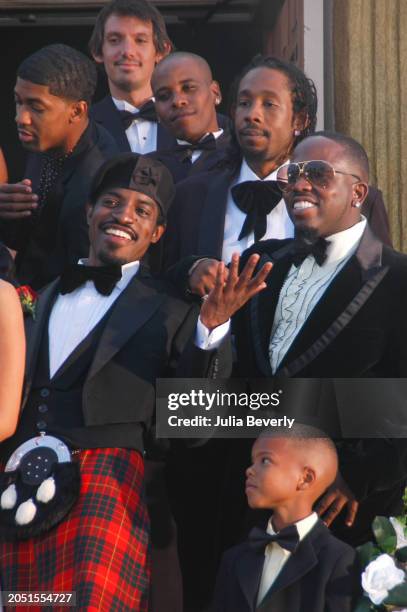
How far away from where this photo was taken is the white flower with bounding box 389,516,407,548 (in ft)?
14.0

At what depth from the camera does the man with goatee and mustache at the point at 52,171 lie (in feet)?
16.4

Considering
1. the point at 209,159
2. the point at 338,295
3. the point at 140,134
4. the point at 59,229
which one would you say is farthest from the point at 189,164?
the point at 338,295

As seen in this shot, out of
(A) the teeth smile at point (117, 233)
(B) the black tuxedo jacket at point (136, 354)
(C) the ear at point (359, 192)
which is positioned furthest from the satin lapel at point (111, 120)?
(C) the ear at point (359, 192)

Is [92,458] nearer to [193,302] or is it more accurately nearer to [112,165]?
[193,302]

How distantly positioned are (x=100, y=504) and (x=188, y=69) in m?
1.93

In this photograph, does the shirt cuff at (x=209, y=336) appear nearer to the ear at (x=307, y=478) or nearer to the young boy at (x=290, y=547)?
the young boy at (x=290, y=547)

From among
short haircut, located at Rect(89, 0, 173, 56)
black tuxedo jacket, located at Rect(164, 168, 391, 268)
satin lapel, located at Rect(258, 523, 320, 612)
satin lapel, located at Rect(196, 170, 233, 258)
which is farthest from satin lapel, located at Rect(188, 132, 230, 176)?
satin lapel, located at Rect(258, 523, 320, 612)

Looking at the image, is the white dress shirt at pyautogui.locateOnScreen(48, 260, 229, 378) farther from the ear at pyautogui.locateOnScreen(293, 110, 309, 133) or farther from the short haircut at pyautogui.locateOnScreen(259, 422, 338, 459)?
the ear at pyautogui.locateOnScreen(293, 110, 309, 133)

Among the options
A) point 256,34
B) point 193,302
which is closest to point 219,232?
point 193,302

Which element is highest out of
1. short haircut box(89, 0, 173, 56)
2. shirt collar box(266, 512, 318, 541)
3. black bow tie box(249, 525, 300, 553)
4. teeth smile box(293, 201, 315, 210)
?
short haircut box(89, 0, 173, 56)

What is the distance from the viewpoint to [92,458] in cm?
436

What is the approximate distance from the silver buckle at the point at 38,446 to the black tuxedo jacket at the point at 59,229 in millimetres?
834

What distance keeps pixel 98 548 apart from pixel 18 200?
1318 mm

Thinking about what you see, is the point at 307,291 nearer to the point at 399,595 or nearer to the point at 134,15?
the point at 399,595
